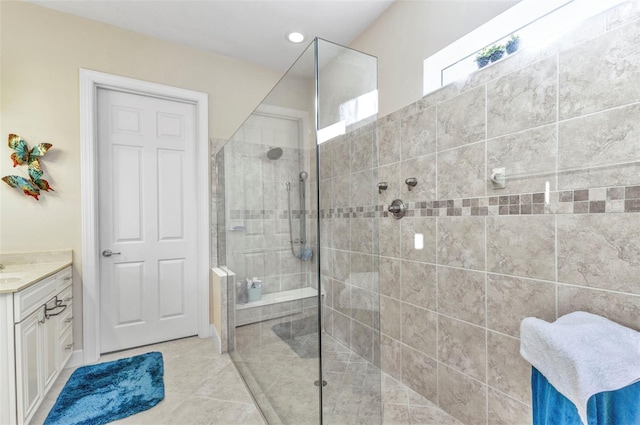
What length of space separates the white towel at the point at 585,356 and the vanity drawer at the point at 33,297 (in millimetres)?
2340

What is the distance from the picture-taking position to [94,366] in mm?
2283

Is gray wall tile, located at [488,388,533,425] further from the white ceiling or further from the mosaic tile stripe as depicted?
the white ceiling

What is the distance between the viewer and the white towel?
831 mm

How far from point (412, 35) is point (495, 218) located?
4.32 feet

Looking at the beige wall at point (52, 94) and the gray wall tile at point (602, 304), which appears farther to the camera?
the beige wall at point (52, 94)

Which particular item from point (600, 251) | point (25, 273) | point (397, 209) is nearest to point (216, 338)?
point (25, 273)

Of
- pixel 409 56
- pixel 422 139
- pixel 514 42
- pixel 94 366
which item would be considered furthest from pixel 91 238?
pixel 514 42

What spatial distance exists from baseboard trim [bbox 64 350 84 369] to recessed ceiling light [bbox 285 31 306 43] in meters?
3.15

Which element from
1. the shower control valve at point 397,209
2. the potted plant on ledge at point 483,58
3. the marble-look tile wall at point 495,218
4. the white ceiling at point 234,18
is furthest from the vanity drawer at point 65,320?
the potted plant on ledge at point 483,58

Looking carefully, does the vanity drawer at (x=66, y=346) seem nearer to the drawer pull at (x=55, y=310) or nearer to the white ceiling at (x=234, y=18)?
the drawer pull at (x=55, y=310)

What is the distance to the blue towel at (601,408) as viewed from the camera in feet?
2.78

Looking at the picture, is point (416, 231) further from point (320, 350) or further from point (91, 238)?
point (91, 238)

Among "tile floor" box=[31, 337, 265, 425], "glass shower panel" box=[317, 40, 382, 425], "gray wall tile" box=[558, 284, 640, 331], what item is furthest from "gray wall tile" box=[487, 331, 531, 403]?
"tile floor" box=[31, 337, 265, 425]

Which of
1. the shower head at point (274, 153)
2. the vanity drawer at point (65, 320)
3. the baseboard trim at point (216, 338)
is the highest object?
the shower head at point (274, 153)
